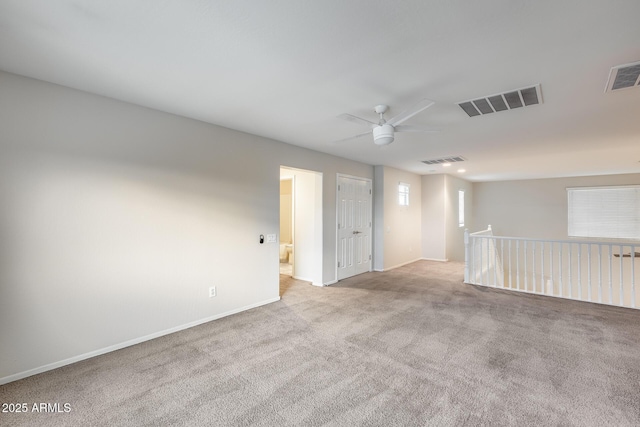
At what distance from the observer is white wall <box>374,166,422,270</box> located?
658cm

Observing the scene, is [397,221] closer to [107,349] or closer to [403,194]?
[403,194]

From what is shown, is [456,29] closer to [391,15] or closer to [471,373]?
[391,15]

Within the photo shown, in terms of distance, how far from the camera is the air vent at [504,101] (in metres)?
2.64

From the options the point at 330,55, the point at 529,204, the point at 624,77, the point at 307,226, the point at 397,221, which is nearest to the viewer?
the point at 330,55

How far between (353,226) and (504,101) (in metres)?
3.64

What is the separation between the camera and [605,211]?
787 centimetres

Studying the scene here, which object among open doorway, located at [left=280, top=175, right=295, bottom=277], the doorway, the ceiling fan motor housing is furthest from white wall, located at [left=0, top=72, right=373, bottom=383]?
open doorway, located at [left=280, top=175, right=295, bottom=277]

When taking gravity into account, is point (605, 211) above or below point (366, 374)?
above

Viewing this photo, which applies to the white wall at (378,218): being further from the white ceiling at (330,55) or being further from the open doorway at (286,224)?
the white ceiling at (330,55)

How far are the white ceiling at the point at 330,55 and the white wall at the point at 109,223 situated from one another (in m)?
0.31

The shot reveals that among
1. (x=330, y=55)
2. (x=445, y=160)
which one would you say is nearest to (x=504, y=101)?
(x=330, y=55)

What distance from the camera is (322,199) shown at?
→ 523 cm

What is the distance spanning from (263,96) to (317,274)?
3462mm

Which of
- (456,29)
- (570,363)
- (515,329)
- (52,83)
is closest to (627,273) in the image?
(515,329)
